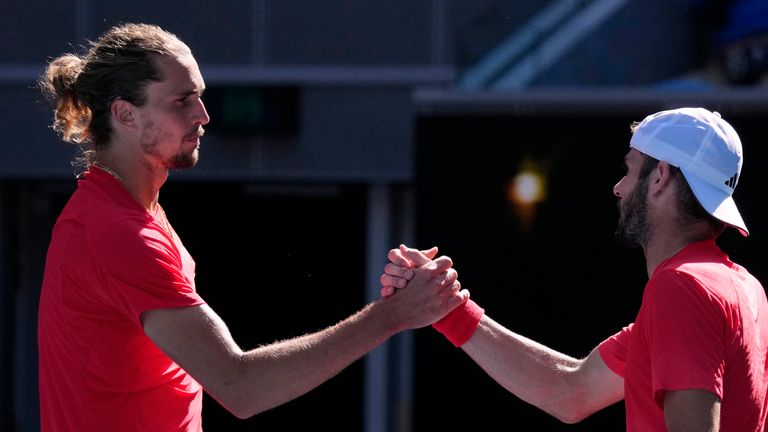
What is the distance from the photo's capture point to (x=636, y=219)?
2846 millimetres

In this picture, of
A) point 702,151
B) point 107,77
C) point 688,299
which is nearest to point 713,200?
point 702,151

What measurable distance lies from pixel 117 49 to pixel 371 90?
670 cm

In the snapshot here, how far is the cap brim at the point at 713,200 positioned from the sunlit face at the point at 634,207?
0.15 metres

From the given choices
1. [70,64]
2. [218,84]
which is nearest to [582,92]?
[218,84]

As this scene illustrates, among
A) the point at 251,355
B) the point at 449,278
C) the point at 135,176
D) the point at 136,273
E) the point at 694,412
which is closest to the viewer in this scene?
the point at 694,412

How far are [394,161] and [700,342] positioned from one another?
7297 millimetres

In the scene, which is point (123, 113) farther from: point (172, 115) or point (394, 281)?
point (394, 281)

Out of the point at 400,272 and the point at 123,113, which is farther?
the point at 400,272

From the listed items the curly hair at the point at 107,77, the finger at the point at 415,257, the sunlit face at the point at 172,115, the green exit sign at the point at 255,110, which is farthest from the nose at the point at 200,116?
the green exit sign at the point at 255,110

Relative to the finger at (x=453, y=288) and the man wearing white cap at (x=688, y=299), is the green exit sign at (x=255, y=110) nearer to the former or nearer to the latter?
the finger at (x=453, y=288)

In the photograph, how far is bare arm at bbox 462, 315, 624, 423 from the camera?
11.2 feet

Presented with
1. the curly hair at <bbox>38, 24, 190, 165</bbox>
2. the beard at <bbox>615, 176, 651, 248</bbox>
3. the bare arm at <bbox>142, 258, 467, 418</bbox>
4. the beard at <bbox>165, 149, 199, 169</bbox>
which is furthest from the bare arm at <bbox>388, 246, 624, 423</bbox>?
the curly hair at <bbox>38, 24, 190, 165</bbox>

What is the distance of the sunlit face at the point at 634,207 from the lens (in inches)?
111

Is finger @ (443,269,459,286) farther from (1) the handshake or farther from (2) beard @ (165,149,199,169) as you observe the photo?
(2) beard @ (165,149,199,169)
